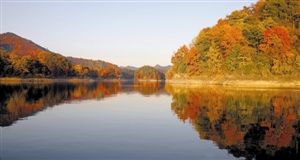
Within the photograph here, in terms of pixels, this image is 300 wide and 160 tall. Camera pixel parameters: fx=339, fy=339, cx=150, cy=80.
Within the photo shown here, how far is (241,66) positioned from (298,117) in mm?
99801

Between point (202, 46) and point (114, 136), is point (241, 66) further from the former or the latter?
point (114, 136)

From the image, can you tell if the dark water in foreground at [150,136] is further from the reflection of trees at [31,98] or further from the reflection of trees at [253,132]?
the reflection of trees at [31,98]

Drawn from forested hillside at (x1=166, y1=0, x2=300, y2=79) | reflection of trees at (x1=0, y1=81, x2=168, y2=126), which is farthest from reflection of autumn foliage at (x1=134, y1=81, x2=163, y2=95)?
forested hillside at (x1=166, y1=0, x2=300, y2=79)

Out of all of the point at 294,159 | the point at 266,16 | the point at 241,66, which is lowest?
the point at 294,159

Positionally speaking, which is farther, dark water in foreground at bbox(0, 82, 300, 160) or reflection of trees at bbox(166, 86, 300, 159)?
reflection of trees at bbox(166, 86, 300, 159)

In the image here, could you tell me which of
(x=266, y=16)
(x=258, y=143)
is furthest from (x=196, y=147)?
(x=266, y=16)

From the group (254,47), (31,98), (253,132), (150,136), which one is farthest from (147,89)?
(150,136)

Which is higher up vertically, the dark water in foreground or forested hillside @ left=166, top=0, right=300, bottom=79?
forested hillside @ left=166, top=0, right=300, bottom=79

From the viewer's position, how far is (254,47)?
138500 millimetres

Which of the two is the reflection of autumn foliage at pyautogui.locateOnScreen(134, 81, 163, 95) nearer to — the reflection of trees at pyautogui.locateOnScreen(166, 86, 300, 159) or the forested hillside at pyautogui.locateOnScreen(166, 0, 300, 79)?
the forested hillside at pyautogui.locateOnScreen(166, 0, 300, 79)

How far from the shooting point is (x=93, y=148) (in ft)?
61.7

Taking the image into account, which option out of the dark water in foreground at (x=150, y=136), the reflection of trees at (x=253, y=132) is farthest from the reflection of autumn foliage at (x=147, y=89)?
the dark water in foreground at (x=150, y=136)

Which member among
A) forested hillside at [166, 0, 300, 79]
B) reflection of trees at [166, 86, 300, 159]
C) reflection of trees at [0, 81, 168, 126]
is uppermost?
forested hillside at [166, 0, 300, 79]

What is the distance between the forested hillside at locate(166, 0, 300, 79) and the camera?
129 m
